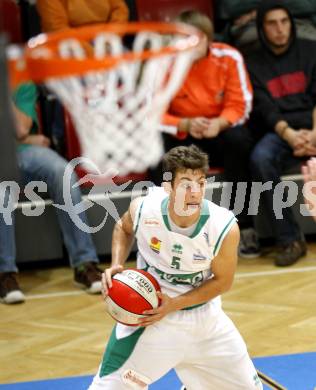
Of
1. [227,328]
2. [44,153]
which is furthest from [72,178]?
[227,328]

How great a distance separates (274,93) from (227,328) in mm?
3528

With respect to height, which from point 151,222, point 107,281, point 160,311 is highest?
point 151,222

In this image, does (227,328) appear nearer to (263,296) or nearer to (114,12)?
(263,296)

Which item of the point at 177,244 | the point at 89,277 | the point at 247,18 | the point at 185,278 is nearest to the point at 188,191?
the point at 177,244

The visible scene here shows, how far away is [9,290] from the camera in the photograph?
6148 millimetres

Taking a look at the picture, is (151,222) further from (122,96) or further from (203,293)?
(122,96)

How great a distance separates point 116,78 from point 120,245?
112cm

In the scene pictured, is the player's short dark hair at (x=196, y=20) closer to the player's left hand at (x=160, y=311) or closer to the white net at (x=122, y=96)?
the white net at (x=122, y=96)

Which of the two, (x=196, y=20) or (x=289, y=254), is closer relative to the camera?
(x=196, y=20)

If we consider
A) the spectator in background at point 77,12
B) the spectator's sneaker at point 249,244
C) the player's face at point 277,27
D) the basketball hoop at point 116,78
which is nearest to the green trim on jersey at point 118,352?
the basketball hoop at point 116,78

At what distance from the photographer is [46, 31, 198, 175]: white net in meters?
4.53

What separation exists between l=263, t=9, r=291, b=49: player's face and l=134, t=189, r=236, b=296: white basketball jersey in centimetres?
328

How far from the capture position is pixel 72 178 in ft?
20.8

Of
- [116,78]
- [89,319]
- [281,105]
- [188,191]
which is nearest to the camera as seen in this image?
[188,191]
